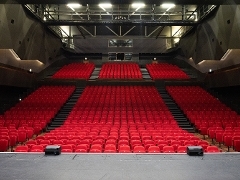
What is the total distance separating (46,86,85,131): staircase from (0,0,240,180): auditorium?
2.0 inches

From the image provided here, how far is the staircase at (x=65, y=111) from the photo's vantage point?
899 centimetres

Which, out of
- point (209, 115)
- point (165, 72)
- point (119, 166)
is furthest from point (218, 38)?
point (119, 166)

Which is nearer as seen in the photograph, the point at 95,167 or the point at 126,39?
the point at 95,167

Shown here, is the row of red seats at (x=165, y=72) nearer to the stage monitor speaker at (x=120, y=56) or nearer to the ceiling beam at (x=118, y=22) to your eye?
the ceiling beam at (x=118, y=22)

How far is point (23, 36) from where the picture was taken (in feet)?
35.7

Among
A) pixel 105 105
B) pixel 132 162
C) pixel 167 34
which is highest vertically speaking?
pixel 167 34

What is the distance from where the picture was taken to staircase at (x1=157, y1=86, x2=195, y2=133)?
8955 mm

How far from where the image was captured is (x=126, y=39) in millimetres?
18875

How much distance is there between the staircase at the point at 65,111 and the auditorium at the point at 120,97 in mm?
51

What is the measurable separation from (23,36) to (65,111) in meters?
4.07

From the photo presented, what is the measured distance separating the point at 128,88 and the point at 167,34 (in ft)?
27.4

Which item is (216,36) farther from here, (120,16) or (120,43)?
(120,43)

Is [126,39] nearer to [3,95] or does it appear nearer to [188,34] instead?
[188,34]

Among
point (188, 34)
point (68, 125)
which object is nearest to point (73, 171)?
point (68, 125)
